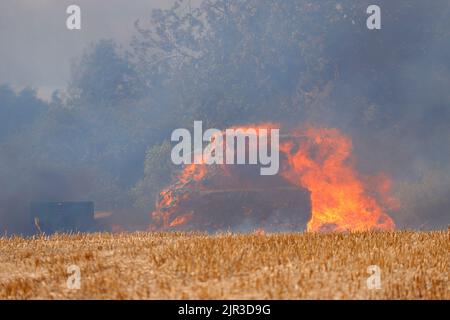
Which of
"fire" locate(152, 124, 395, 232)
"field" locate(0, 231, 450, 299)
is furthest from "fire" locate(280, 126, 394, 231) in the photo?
"field" locate(0, 231, 450, 299)

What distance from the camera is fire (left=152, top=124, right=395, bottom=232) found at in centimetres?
3503

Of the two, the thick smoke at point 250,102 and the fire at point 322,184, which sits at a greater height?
the thick smoke at point 250,102

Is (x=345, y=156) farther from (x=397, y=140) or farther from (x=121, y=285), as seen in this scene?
(x=121, y=285)

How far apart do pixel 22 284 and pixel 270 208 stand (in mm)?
22808

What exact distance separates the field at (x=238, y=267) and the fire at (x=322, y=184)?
17704 millimetres

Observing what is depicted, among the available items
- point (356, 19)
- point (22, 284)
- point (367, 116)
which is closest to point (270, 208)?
point (367, 116)

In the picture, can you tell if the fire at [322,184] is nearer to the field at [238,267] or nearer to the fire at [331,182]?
the fire at [331,182]

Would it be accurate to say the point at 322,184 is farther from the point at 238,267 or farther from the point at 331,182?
the point at 238,267

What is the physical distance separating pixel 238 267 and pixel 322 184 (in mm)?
23202

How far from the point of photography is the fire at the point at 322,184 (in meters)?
35.0

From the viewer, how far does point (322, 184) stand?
35.6 meters

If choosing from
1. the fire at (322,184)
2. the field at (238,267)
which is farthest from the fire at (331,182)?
the field at (238,267)

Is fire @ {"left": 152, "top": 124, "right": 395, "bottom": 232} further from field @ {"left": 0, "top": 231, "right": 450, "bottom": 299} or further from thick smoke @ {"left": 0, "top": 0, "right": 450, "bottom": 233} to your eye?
field @ {"left": 0, "top": 231, "right": 450, "bottom": 299}

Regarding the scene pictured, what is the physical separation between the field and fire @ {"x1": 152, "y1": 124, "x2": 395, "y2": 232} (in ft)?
58.1
